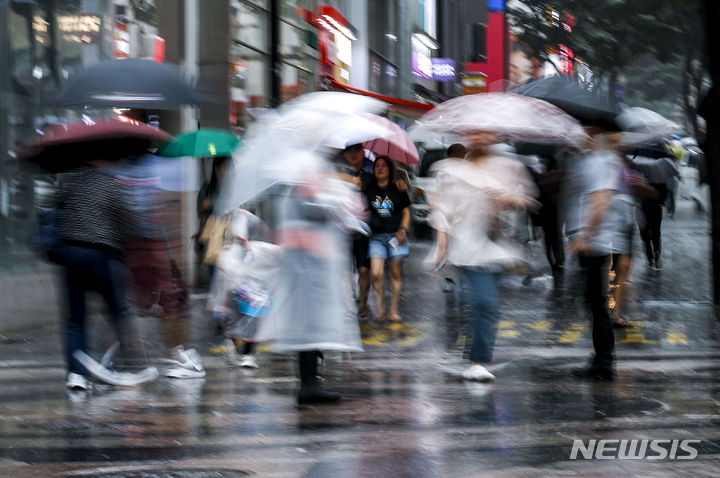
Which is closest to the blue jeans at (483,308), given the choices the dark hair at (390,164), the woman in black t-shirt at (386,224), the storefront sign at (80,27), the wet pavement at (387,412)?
the wet pavement at (387,412)

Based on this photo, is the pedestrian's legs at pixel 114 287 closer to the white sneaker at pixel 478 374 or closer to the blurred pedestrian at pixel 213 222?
the blurred pedestrian at pixel 213 222

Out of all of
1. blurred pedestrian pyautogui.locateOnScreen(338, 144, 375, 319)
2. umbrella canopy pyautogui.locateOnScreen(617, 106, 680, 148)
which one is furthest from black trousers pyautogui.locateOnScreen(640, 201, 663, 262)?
blurred pedestrian pyautogui.locateOnScreen(338, 144, 375, 319)

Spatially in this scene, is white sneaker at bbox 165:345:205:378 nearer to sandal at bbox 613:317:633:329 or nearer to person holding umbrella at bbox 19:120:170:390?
person holding umbrella at bbox 19:120:170:390

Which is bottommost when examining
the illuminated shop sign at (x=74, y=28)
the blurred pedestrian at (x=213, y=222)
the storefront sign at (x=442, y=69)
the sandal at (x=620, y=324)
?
the sandal at (x=620, y=324)

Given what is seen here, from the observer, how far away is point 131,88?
26.9 ft

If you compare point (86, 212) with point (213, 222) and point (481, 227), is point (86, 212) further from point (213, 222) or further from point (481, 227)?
point (481, 227)

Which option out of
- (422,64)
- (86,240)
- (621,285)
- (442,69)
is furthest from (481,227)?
(442,69)

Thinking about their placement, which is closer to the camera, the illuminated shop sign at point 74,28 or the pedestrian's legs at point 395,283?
the pedestrian's legs at point 395,283

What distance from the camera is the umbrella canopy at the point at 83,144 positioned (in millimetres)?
7699

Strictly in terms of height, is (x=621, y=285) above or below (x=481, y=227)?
below

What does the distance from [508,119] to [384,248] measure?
13.1ft

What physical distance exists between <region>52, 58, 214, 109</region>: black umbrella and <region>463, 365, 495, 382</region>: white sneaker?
2.73m

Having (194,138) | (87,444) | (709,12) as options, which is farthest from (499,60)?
(87,444)

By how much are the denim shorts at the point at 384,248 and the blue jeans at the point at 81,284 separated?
443cm
